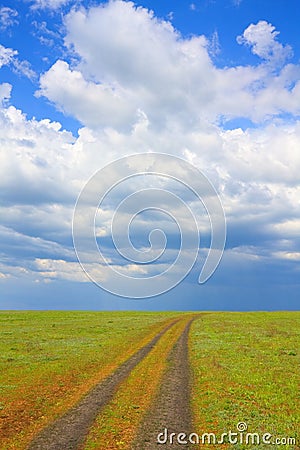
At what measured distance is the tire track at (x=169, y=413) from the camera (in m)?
13.3

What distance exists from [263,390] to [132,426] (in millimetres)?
9358

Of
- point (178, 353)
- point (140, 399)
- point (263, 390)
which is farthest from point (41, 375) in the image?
point (263, 390)

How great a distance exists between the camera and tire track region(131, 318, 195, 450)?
13.3m

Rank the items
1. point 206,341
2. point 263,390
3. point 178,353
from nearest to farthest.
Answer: point 263,390 < point 178,353 < point 206,341

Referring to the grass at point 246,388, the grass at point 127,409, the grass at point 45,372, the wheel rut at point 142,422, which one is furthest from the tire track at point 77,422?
the grass at point 246,388

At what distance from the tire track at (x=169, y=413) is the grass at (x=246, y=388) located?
495mm

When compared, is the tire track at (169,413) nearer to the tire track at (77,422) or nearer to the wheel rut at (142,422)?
the wheel rut at (142,422)

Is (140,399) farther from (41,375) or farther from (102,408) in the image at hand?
(41,375)

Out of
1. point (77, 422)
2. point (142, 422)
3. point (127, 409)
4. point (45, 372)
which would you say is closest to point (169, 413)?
point (142, 422)

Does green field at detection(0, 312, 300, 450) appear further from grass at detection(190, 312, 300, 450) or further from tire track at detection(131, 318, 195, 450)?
tire track at detection(131, 318, 195, 450)

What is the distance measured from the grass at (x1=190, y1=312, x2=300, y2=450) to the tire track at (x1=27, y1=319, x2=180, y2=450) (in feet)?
14.1

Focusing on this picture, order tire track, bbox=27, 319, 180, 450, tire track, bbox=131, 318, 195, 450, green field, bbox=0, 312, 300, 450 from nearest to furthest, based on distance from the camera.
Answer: tire track, bbox=27, 319, 180, 450 → tire track, bbox=131, 318, 195, 450 → green field, bbox=0, 312, 300, 450

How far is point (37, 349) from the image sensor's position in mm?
36500

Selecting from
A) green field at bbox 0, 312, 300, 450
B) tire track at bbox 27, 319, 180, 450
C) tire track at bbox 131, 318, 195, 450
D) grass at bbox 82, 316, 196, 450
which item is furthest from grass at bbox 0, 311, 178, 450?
tire track at bbox 131, 318, 195, 450
